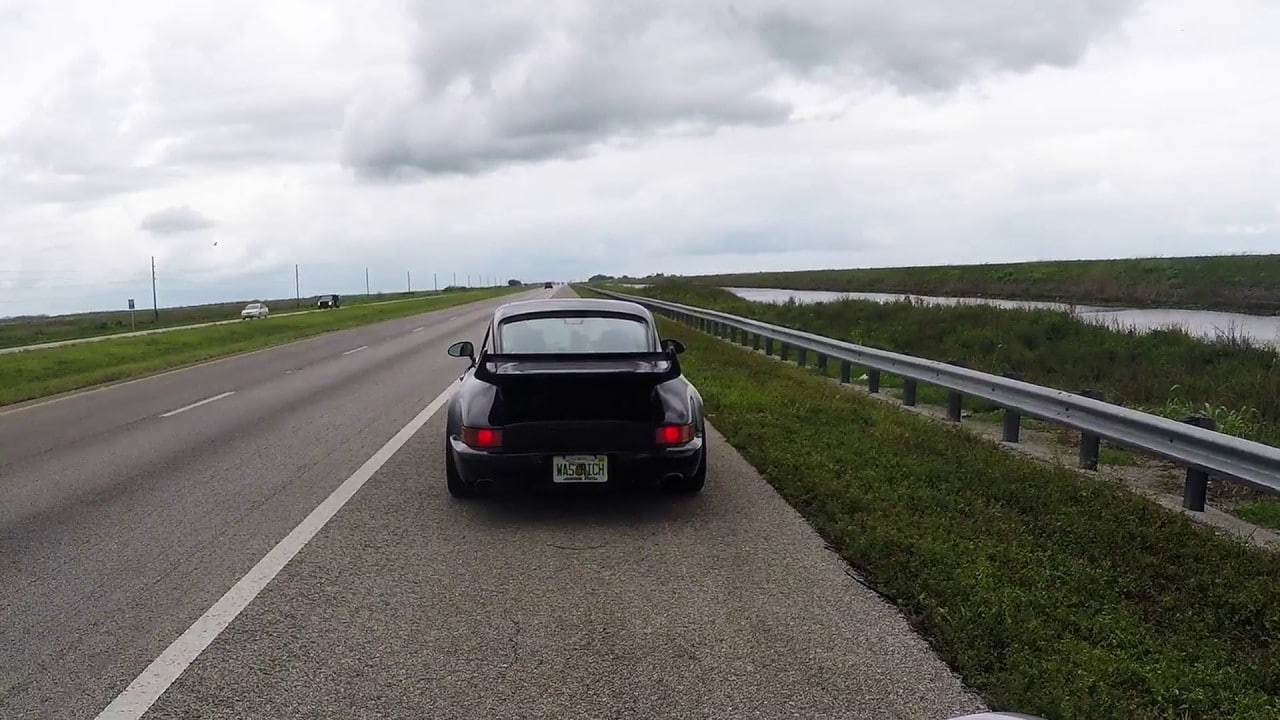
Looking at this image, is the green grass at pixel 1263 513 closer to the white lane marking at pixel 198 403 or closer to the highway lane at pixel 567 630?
the highway lane at pixel 567 630

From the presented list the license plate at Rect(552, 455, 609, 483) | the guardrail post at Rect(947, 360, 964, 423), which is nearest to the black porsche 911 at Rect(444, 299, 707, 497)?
the license plate at Rect(552, 455, 609, 483)

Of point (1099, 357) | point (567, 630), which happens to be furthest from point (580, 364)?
point (1099, 357)

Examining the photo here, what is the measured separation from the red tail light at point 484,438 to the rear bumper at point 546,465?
42mm

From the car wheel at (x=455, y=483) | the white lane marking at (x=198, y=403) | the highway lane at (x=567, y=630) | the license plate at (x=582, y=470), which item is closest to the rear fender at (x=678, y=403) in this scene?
the license plate at (x=582, y=470)

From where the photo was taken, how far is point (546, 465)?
6969mm

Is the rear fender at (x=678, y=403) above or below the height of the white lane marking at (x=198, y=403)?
above

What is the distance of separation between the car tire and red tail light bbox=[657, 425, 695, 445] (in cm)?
39

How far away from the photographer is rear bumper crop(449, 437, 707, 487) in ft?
22.8

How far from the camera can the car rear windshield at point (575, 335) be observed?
7.93 metres

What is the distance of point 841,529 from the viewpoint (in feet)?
21.7

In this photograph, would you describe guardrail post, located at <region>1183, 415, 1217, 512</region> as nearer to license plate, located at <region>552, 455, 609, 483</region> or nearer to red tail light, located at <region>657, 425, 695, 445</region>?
red tail light, located at <region>657, 425, 695, 445</region>

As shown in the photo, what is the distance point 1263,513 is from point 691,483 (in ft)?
13.4

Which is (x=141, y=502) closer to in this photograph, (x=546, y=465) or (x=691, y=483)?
(x=546, y=465)

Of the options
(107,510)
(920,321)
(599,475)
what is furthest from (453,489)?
(920,321)
